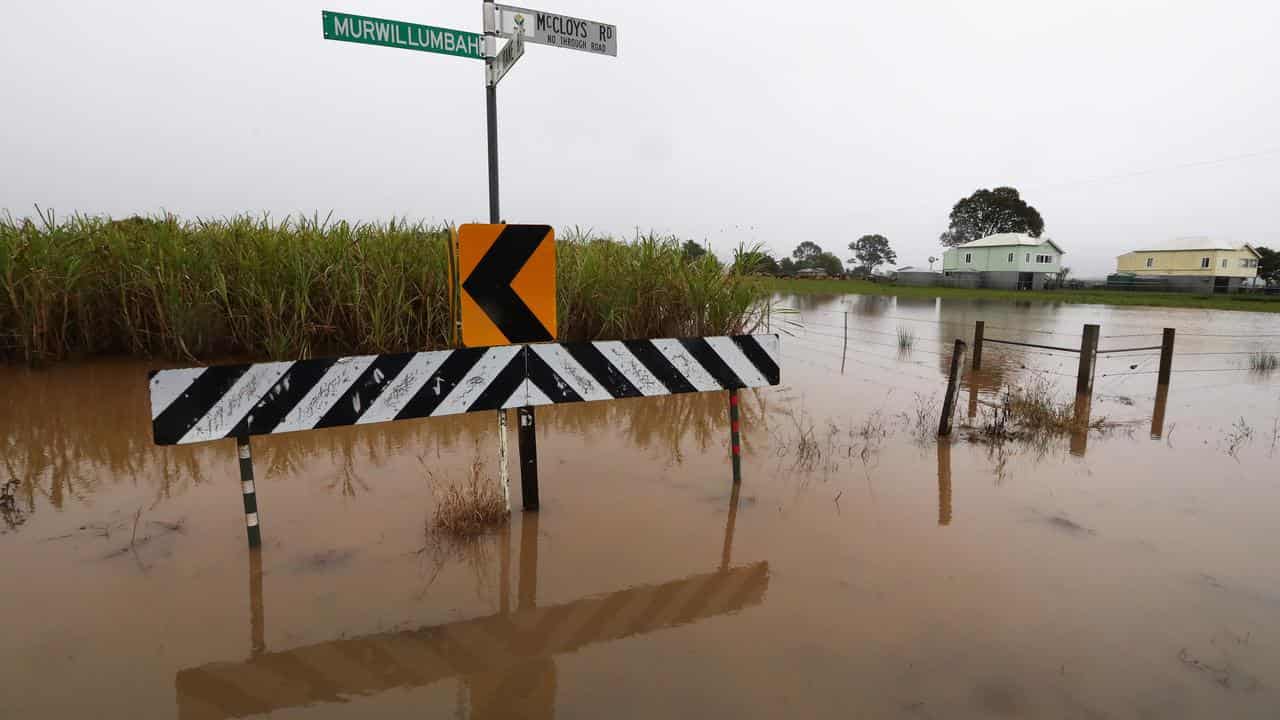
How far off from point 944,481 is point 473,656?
12.3ft

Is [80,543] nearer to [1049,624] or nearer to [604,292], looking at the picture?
[1049,624]

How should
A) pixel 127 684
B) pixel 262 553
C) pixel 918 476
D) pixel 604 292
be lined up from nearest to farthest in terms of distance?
pixel 127 684 → pixel 262 553 → pixel 918 476 → pixel 604 292

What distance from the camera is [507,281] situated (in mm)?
3660

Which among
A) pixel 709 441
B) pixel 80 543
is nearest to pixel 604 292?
pixel 709 441

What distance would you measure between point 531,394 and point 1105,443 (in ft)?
18.1

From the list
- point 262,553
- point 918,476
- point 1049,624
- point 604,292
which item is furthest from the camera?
point 604,292

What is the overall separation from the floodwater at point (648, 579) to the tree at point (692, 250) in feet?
14.9

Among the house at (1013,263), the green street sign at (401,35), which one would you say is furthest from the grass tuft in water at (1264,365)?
the house at (1013,263)

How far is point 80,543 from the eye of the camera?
359cm

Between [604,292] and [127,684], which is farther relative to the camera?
[604,292]

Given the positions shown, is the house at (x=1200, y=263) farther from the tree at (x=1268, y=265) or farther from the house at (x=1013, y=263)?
the house at (x=1013, y=263)

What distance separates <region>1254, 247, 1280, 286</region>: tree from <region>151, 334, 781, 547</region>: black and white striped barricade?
250 ft

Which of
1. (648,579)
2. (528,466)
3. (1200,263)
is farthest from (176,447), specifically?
(1200,263)

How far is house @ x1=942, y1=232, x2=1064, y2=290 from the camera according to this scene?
5531 cm
